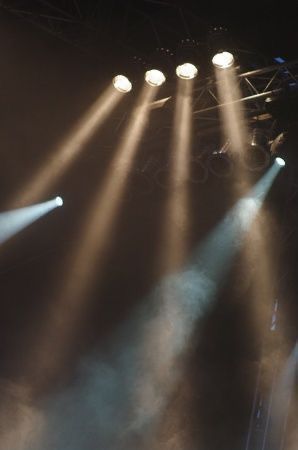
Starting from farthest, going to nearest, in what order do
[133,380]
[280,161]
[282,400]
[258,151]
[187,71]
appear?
[282,400] → [133,380] → [280,161] → [258,151] → [187,71]

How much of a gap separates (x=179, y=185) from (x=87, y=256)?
5.41 feet

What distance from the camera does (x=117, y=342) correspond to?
251 inches

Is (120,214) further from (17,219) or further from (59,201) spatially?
(17,219)

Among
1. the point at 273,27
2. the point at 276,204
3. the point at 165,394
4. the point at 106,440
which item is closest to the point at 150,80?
the point at 273,27

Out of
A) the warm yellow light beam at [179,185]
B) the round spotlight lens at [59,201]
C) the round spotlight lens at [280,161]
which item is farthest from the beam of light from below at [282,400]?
the round spotlight lens at [59,201]

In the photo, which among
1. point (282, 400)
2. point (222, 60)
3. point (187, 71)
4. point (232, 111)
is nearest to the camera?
point (222, 60)

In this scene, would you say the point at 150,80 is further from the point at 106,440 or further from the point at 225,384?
the point at 106,440

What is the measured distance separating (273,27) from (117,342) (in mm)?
4029

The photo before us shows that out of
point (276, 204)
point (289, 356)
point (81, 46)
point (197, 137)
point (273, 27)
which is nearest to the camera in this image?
point (273, 27)

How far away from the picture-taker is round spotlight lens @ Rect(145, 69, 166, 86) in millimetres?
5051

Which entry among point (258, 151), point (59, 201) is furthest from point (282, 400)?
point (59, 201)

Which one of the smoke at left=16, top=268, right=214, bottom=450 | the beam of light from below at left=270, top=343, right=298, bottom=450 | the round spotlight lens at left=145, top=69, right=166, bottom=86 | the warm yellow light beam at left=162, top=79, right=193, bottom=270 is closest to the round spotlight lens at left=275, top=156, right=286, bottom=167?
the warm yellow light beam at left=162, top=79, right=193, bottom=270

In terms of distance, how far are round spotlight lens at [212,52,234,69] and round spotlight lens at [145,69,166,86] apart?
609 mm

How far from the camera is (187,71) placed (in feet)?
16.1
